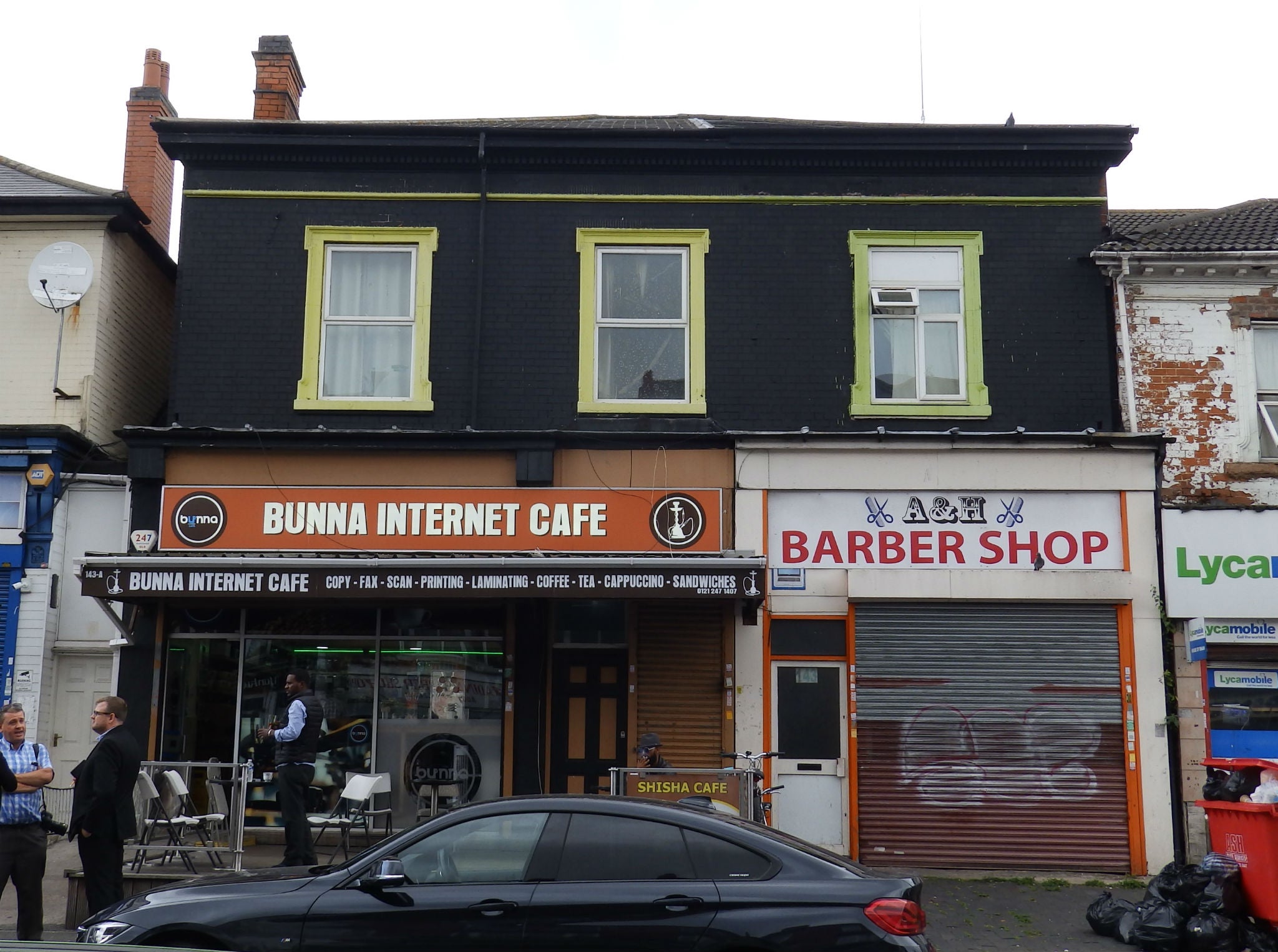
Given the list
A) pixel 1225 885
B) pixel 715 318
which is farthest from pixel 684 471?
pixel 1225 885

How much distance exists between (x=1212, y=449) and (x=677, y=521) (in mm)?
5965

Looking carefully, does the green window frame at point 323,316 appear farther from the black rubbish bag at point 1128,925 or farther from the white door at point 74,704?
the black rubbish bag at point 1128,925

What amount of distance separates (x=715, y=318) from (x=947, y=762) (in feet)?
17.8

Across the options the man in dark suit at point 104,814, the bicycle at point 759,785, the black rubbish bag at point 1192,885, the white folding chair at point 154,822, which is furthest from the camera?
the bicycle at point 759,785

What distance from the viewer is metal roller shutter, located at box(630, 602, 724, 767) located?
13055 mm

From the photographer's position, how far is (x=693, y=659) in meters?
13.2

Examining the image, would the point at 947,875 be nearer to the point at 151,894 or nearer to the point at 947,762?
Answer: the point at 947,762

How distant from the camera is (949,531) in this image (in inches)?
513

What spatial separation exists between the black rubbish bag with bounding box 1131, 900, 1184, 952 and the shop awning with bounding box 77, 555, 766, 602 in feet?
14.0

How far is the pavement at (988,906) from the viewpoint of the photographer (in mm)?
9773

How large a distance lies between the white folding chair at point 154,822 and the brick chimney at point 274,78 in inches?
343

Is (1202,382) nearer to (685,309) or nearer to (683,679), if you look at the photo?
(685,309)

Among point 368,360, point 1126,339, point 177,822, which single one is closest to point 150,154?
point 368,360

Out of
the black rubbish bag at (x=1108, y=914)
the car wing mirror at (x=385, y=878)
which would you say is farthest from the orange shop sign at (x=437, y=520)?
the car wing mirror at (x=385, y=878)
